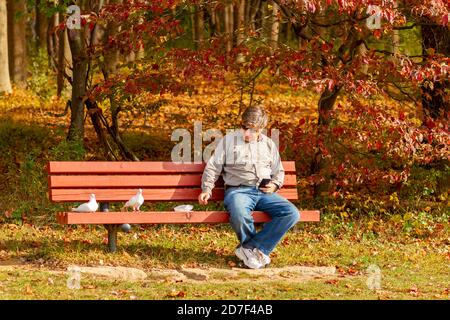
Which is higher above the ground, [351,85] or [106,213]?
[351,85]

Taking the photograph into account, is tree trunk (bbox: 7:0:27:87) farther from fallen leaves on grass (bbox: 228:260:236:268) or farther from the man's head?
fallen leaves on grass (bbox: 228:260:236:268)

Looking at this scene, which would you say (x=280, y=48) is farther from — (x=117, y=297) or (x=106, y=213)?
(x=117, y=297)

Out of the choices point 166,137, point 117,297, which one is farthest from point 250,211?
point 166,137

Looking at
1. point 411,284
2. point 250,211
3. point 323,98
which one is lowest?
point 411,284

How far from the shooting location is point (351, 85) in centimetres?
915

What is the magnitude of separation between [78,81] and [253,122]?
492 cm

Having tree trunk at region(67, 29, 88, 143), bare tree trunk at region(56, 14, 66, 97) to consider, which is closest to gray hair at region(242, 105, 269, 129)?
tree trunk at region(67, 29, 88, 143)

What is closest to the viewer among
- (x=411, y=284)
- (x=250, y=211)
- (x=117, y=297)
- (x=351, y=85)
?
(x=117, y=297)

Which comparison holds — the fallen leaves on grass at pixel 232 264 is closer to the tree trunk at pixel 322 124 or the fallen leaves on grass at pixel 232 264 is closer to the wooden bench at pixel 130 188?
the wooden bench at pixel 130 188

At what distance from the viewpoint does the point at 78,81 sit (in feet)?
40.3

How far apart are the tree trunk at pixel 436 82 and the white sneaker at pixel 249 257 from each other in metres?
3.55

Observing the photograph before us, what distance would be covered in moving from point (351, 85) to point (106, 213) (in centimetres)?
289

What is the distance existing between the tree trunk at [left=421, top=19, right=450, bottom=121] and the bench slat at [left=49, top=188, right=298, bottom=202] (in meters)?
2.97

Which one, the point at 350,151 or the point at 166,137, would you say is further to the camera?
the point at 166,137
